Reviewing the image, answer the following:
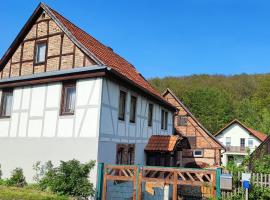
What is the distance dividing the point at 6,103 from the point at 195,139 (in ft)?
66.4

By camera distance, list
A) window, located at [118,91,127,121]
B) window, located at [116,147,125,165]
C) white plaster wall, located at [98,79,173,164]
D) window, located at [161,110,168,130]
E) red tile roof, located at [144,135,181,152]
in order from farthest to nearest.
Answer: window, located at [161,110,168,130] → red tile roof, located at [144,135,181,152] → window, located at [118,91,127,121] → window, located at [116,147,125,165] → white plaster wall, located at [98,79,173,164]

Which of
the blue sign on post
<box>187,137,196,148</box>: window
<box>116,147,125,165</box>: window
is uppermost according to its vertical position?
<box>187,137,196,148</box>: window

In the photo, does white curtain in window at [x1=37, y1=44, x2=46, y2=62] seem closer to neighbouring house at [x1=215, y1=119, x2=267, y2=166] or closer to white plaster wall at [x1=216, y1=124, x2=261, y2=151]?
neighbouring house at [x1=215, y1=119, x2=267, y2=166]

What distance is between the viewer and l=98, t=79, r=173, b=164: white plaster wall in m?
14.8

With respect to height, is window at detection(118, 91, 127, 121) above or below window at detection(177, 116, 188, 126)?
below

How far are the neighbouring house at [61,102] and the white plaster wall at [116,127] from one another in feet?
0.15

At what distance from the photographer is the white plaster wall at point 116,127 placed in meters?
14.8

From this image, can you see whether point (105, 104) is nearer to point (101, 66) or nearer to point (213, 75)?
point (101, 66)

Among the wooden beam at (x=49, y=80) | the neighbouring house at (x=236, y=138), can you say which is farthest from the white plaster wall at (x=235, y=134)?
the wooden beam at (x=49, y=80)

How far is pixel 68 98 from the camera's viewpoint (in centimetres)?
1580

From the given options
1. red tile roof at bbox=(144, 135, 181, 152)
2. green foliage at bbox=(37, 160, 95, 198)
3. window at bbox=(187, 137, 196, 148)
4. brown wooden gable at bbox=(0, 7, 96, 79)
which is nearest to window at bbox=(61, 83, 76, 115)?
brown wooden gable at bbox=(0, 7, 96, 79)

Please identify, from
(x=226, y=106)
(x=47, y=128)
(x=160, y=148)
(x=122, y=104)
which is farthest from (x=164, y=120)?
(x=226, y=106)

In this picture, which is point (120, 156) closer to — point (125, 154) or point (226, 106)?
point (125, 154)

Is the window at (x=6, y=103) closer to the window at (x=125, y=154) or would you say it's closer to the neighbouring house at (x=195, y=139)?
the window at (x=125, y=154)
